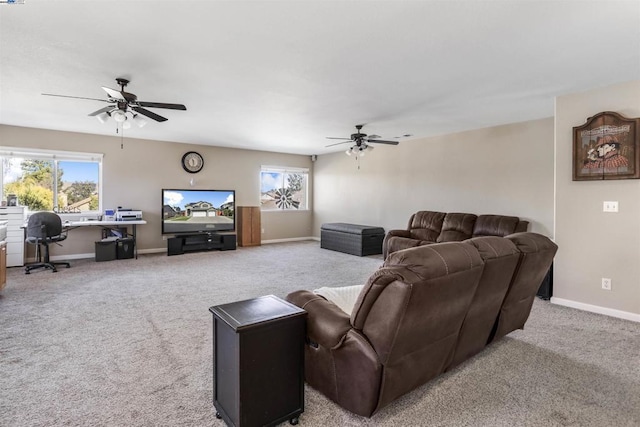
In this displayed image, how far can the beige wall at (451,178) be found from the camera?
200 inches

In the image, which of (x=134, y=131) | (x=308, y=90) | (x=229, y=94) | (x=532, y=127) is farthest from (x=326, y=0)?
(x=134, y=131)

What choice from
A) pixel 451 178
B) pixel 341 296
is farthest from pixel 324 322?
pixel 451 178

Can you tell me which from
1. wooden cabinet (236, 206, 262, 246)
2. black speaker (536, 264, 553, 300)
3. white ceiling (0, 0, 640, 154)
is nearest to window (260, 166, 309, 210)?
wooden cabinet (236, 206, 262, 246)

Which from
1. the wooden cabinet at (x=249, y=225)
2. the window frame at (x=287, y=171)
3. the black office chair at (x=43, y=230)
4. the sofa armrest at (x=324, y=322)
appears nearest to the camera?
the sofa armrest at (x=324, y=322)

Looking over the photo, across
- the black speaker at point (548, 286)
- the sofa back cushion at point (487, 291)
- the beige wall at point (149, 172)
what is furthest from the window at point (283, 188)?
the sofa back cushion at point (487, 291)

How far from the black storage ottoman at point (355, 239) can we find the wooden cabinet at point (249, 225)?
1779mm

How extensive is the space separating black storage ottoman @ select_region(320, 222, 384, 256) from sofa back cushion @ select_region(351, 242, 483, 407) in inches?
200

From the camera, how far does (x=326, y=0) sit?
2.07 meters

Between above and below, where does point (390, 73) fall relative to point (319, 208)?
above

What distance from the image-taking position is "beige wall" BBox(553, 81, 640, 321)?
11.1 ft

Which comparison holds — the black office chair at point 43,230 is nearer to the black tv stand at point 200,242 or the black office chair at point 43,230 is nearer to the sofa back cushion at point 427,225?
the black tv stand at point 200,242

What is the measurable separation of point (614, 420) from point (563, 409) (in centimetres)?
24

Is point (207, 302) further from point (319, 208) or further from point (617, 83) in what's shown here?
point (319, 208)

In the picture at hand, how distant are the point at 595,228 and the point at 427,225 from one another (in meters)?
2.79
